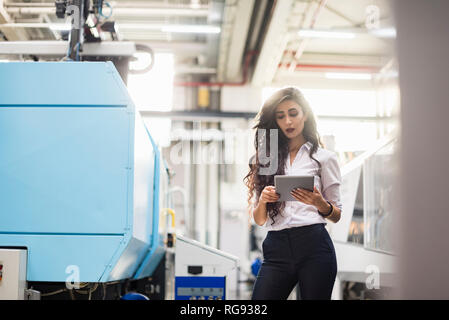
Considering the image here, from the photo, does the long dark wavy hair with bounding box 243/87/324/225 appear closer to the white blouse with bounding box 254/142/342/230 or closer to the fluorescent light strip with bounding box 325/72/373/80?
the white blouse with bounding box 254/142/342/230

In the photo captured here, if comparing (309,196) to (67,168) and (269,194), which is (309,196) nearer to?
(269,194)

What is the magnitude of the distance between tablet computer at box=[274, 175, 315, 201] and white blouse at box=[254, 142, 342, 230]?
100mm

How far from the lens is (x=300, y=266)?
63.0 inches

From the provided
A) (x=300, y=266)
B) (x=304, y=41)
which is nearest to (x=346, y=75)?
(x=304, y=41)

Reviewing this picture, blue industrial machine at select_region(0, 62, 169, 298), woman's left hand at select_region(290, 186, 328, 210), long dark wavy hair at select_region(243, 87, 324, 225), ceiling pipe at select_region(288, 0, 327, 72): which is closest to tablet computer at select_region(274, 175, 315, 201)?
woman's left hand at select_region(290, 186, 328, 210)

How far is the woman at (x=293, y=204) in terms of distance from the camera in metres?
1.60

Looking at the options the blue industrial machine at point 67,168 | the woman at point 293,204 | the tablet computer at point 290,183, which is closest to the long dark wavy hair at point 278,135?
the woman at point 293,204

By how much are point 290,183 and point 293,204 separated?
136 millimetres

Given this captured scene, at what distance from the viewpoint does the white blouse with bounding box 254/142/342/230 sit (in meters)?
1.67

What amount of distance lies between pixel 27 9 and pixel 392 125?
2.41 m

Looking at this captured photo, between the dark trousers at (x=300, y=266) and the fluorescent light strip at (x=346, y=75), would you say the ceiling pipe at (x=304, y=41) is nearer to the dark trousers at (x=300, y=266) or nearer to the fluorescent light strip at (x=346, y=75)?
the fluorescent light strip at (x=346, y=75)

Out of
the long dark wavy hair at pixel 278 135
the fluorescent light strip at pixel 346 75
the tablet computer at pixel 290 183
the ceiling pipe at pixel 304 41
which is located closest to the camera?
the tablet computer at pixel 290 183

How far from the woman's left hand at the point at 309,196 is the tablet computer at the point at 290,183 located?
2 cm

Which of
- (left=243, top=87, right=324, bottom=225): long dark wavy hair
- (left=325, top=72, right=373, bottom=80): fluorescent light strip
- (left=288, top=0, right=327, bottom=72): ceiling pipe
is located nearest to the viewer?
(left=243, top=87, right=324, bottom=225): long dark wavy hair
